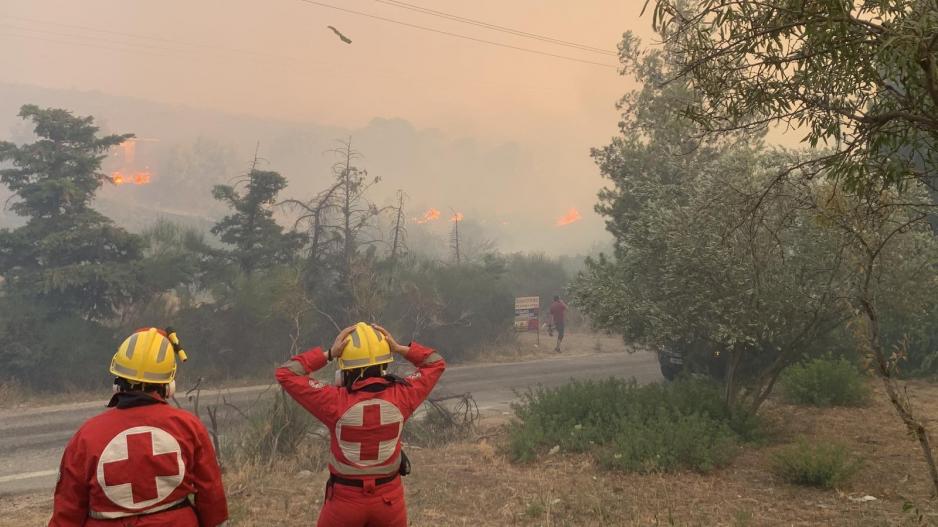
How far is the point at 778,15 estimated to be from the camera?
14.0 ft

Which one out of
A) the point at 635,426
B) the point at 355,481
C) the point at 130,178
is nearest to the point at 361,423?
the point at 355,481

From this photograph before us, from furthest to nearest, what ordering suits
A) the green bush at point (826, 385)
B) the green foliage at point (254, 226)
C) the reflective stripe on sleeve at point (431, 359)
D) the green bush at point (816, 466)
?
the green foliage at point (254, 226) → the green bush at point (826, 385) → the green bush at point (816, 466) → the reflective stripe on sleeve at point (431, 359)

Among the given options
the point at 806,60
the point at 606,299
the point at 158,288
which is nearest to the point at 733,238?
the point at 606,299

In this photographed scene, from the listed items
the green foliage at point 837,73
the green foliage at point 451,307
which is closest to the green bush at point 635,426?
the green foliage at point 837,73

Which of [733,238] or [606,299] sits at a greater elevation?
[733,238]

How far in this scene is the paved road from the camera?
30.5 ft

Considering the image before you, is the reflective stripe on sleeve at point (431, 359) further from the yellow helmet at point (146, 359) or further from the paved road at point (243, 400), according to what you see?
the paved road at point (243, 400)

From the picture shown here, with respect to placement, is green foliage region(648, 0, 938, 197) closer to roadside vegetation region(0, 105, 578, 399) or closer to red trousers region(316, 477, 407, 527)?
red trousers region(316, 477, 407, 527)

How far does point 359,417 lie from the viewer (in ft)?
11.9

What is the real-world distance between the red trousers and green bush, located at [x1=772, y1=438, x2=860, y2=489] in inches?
209

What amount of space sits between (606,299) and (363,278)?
8.83m

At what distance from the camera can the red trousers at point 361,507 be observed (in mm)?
3611

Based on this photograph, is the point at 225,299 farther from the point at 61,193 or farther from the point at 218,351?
the point at 61,193

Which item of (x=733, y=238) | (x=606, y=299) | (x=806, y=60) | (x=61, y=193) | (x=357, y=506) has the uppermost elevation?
(x=61, y=193)
